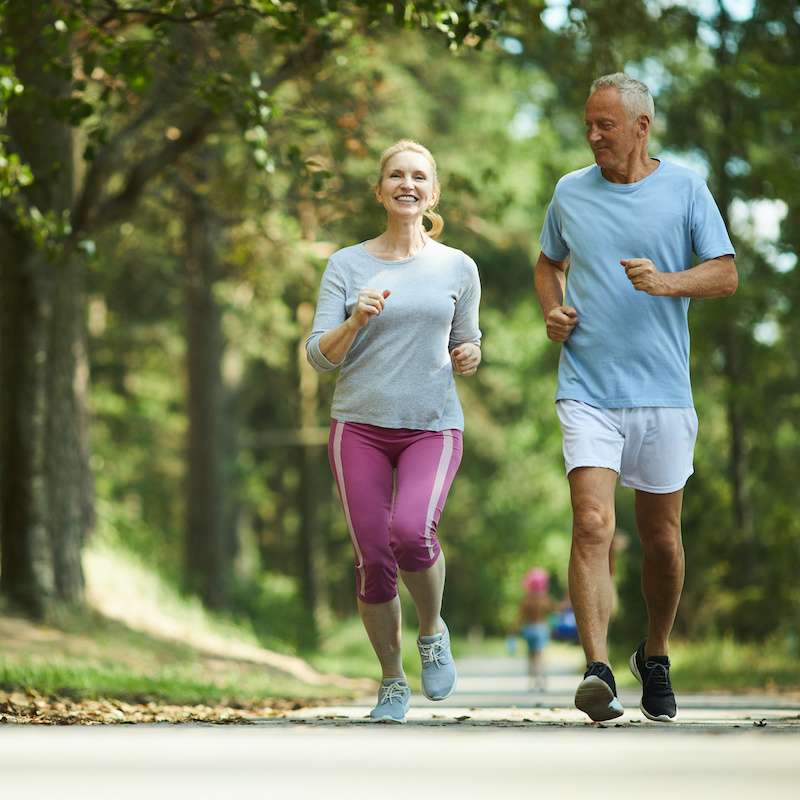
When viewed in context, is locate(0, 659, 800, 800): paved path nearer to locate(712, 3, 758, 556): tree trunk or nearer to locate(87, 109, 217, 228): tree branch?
locate(87, 109, 217, 228): tree branch

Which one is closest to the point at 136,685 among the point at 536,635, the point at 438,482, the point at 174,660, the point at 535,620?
the point at 174,660

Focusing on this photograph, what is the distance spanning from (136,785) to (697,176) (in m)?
3.95

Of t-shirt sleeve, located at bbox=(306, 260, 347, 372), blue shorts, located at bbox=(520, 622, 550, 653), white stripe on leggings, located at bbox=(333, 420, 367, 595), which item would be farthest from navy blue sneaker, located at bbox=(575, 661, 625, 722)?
blue shorts, located at bbox=(520, 622, 550, 653)

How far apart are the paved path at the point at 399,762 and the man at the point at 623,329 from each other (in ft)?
2.96

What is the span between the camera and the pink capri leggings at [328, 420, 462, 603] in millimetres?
6902

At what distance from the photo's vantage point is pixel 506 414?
117 ft

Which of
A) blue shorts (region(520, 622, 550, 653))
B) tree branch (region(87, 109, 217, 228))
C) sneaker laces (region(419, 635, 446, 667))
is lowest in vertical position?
blue shorts (region(520, 622, 550, 653))

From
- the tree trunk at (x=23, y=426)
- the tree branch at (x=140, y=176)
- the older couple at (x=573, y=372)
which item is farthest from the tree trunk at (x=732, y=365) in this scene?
the older couple at (x=573, y=372)

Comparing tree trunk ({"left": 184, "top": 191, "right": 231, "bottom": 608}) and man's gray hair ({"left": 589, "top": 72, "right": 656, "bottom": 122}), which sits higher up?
man's gray hair ({"left": 589, "top": 72, "right": 656, "bottom": 122})

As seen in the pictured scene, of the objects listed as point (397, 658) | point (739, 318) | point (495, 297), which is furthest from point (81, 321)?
point (495, 297)

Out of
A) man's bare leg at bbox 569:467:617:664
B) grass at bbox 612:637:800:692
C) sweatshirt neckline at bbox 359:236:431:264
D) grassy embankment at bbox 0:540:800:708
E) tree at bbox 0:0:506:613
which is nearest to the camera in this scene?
man's bare leg at bbox 569:467:617:664

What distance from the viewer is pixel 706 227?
22.8 ft

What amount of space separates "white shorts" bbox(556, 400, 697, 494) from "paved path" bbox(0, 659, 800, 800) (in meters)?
1.12

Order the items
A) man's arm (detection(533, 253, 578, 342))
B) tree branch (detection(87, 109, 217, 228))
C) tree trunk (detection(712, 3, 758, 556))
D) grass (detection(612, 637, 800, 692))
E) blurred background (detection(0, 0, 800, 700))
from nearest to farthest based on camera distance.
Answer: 1. man's arm (detection(533, 253, 578, 342))
2. blurred background (detection(0, 0, 800, 700))
3. tree branch (detection(87, 109, 217, 228))
4. grass (detection(612, 637, 800, 692))
5. tree trunk (detection(712, 3, 758, 556))
